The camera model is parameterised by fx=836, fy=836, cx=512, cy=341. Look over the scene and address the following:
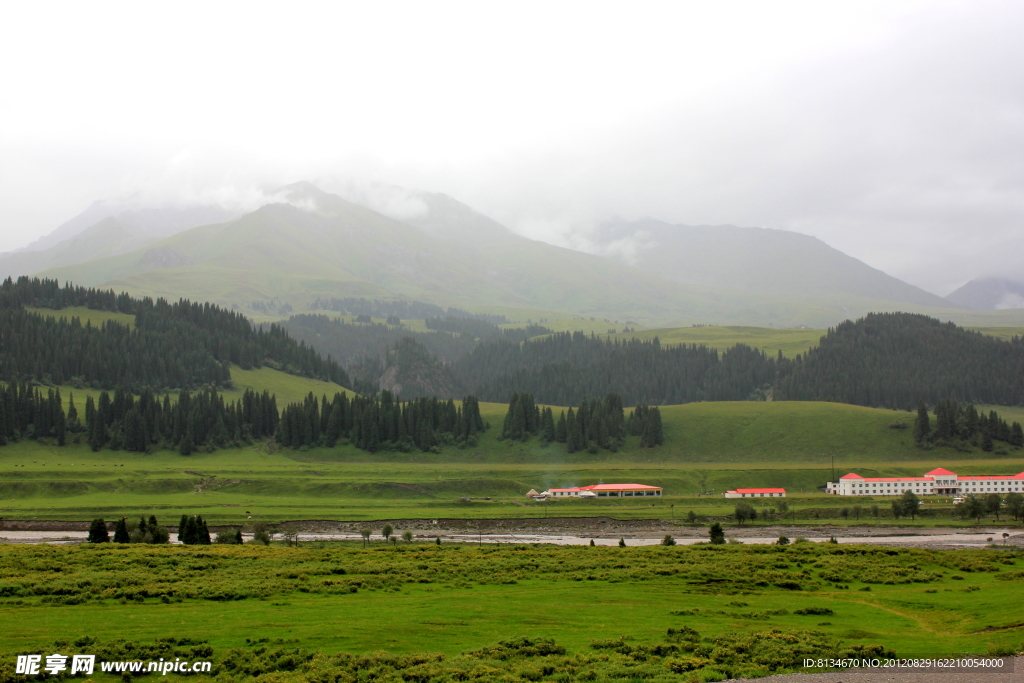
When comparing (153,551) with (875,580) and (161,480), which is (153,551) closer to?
(875,580)

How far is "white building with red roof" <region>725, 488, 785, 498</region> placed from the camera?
473ft

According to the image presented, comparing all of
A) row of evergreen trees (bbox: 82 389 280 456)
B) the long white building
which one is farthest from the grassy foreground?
row of evergreen trees (bbox: 82 389 280 456)

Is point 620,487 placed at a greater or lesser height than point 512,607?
lesser

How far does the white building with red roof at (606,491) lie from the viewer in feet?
467

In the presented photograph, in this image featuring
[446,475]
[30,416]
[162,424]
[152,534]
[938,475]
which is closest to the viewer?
[152,534]

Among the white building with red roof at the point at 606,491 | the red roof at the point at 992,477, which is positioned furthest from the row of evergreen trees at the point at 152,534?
the red roof at the point at 992,477

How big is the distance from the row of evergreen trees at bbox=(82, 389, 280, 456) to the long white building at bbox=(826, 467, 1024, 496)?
127m

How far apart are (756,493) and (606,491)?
26556 mm

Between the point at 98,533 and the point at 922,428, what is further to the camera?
the point at 922,428

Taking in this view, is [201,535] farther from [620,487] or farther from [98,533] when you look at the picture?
[620,487]

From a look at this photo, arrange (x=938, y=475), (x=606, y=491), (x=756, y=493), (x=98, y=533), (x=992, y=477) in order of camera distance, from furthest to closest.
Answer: (x=938, y=475), (x=992, y=477), (x=756, y=493), (x=606, y=491), (x=98, y=533)

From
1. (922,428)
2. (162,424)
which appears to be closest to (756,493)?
(922,428)

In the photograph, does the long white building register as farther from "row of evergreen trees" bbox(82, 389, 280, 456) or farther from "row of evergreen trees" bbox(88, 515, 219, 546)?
"row of evergreen trees" bbox(82, 389, 280, 456)

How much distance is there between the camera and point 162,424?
181500 mm
